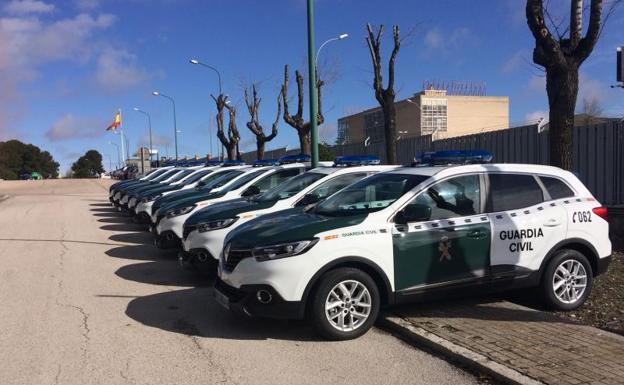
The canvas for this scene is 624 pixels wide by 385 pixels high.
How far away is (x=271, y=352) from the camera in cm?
498

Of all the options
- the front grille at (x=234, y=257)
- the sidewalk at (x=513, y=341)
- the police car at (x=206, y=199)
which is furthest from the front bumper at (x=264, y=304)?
the police car at (x=206, y=199)

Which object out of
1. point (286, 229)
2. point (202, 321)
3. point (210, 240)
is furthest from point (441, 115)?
point (286, 229)

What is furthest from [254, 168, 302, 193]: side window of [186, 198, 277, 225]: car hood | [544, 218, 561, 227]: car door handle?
[544, 218, 561, 227]: car door handle

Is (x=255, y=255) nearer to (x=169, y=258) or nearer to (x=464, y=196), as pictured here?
(x=464, y=196)

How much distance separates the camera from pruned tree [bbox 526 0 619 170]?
7.71 m

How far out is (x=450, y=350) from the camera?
188 inches

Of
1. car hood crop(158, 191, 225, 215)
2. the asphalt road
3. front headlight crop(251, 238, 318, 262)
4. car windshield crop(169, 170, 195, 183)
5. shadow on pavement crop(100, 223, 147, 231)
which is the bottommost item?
the asphalt road

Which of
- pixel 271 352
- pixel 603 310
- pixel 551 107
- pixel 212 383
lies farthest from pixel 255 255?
pixel 551 107

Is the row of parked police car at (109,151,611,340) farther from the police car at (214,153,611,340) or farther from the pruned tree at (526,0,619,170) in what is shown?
the pruned tree at (526,0,619,170)

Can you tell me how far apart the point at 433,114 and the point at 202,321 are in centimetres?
10269

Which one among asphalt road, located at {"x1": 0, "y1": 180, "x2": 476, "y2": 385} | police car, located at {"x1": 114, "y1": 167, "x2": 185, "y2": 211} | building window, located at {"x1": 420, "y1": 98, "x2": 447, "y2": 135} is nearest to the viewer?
asphalt road, located at {"x1": 0, "y1": 180, "x2": 476, "y2": 385}

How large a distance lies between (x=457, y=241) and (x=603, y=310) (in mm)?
1925

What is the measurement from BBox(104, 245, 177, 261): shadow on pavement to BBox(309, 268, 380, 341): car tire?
5.62 m

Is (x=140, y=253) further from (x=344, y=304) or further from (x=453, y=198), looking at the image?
→ (x=453, y=198)
